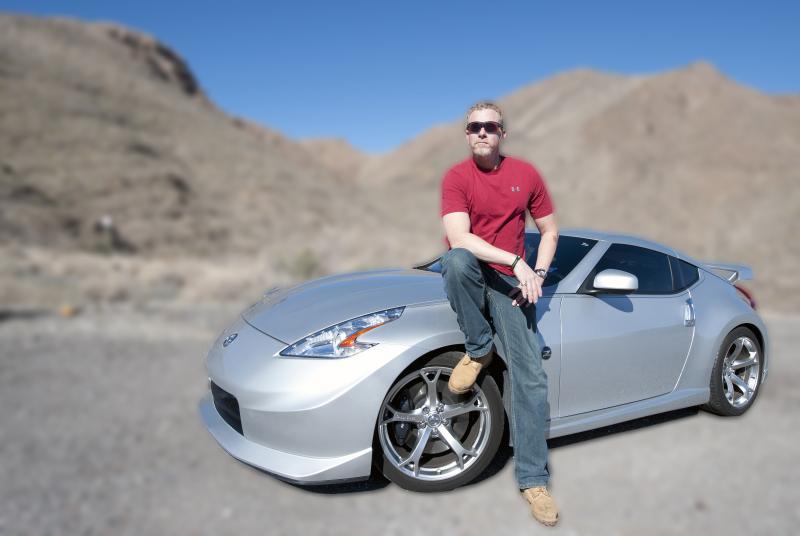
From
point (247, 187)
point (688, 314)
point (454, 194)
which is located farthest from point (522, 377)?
point (247, 187)

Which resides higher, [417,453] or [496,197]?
[496,197]

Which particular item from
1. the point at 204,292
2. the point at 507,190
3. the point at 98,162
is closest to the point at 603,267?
the point at 507,190

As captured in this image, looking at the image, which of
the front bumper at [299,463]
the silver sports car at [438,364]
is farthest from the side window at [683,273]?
the front bumper at [299,463]

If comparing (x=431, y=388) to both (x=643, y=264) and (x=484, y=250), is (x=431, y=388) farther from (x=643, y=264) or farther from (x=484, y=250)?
(x=643, y=264)

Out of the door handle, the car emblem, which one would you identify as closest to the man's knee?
the car emblem

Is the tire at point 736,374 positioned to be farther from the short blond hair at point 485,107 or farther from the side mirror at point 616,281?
the short blond hair at point 485,107

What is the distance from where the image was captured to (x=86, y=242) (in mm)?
44500

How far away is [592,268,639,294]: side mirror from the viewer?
3102mm

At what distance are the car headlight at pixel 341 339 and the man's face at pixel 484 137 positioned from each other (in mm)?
848

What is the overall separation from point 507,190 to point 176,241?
48184mm

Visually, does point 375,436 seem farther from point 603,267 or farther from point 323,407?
point 603,267

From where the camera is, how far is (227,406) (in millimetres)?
3068

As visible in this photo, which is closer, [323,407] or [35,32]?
[323,407]

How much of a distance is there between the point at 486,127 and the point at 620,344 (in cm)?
144
